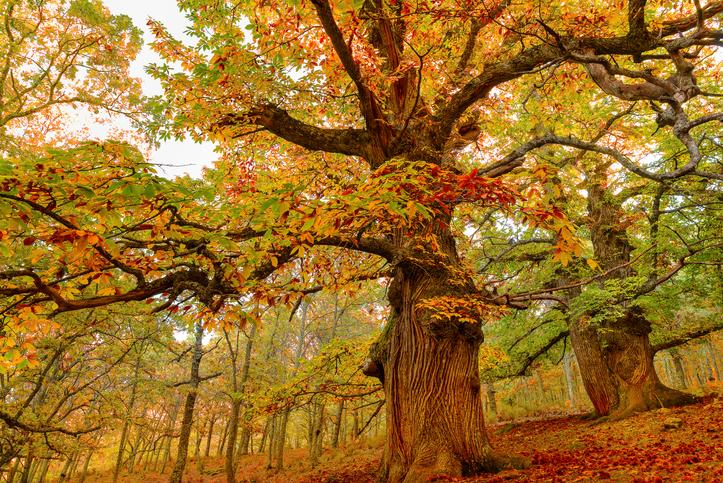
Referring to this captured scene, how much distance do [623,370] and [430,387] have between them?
7263 millimetres

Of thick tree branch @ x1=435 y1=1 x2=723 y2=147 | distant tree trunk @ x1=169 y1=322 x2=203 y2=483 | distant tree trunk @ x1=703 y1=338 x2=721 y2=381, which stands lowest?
distant tree trunk @ x1=169 y1=322 x2=203 y2=483

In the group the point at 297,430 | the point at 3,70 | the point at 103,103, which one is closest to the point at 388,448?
the point at 103,103

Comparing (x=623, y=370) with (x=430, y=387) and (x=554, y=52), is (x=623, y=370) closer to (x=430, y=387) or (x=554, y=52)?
(x=430, y=387)

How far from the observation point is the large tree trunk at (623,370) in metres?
8.62

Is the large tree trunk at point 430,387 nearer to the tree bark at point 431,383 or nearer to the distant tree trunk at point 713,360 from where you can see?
the tree bark at point 431,383

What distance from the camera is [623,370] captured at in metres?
9.01

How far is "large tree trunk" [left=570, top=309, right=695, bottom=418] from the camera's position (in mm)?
8625

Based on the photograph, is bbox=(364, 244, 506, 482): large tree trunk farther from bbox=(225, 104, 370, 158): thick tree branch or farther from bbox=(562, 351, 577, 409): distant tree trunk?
bbox=(562, 351, 577, 409): distant tree trunk

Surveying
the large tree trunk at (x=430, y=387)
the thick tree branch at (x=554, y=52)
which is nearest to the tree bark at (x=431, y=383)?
the large tree trunk at (x=430, y=387)

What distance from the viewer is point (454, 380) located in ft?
14.9

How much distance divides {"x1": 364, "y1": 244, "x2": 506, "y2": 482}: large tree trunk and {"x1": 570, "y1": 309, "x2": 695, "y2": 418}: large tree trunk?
18.2ft

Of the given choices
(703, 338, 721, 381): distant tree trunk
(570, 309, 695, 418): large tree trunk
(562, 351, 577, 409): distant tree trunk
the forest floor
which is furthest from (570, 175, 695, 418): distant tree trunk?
(703, 338, 721, 381): distant tree trunk

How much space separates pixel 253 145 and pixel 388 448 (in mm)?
5427

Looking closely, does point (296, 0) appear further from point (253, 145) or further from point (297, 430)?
point (297, 430)
